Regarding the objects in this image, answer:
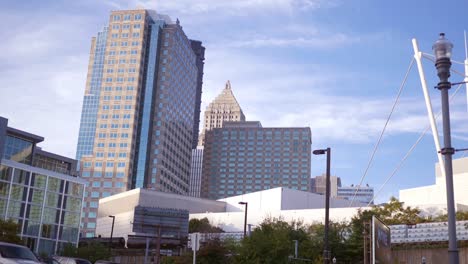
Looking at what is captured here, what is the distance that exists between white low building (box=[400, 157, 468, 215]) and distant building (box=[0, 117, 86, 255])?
193 feet

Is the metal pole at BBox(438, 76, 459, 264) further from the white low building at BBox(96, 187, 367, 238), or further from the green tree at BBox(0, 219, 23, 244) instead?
the white low building at BBox(96, 187, 367, 238)

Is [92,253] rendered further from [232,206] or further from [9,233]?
[232,206]

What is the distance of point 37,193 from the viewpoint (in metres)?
101

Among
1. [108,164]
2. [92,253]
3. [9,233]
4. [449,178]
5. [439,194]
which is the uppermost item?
[108,164]

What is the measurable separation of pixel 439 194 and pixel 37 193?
6773 cm

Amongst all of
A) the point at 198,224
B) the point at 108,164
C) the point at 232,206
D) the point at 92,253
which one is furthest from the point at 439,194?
the point at 108,164

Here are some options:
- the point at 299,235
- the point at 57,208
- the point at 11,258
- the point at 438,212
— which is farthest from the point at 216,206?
the point at 11,258

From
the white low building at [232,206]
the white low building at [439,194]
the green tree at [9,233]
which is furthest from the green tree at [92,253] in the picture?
the white low building at [439,194]

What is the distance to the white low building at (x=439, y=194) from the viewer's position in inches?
3674

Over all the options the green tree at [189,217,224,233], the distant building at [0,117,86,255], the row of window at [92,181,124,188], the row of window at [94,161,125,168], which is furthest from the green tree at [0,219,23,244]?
the row of window at [94,161,125,168]

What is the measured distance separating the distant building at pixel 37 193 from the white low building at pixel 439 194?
5883 cm

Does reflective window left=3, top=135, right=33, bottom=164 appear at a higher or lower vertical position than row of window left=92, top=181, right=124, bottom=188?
lower

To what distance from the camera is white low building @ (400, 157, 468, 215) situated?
9331 cm

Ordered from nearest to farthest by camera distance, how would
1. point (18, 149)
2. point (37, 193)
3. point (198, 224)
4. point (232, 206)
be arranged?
1. point (37, 193)
2. point (18, 149)
3. point (198, 224)
4. point (232, 206)
